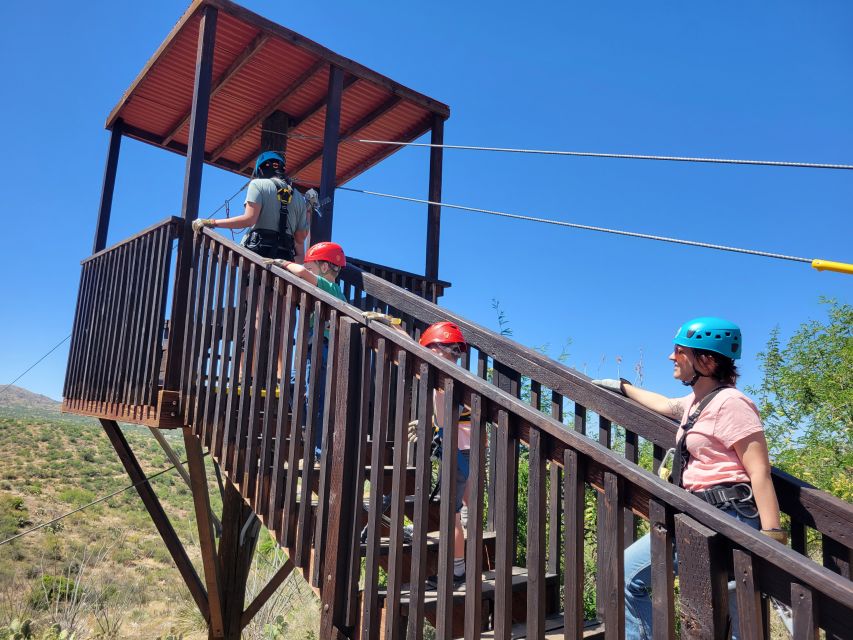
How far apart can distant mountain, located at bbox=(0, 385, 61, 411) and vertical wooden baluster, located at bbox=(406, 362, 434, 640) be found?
420 ft

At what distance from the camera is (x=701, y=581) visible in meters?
1.66

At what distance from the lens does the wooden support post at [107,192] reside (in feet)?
24.9

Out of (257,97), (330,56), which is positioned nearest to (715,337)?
(330,56)

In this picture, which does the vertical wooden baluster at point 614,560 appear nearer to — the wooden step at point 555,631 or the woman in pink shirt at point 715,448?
the woman in pink shirt at point 715,448

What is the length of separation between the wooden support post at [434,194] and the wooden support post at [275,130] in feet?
5.73

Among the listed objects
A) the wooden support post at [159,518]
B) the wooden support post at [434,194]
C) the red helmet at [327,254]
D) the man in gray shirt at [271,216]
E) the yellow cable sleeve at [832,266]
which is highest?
the wooden support post at [434,194]

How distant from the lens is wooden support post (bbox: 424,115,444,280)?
24.8 ft

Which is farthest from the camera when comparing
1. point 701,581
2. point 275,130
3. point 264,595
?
point 264,595

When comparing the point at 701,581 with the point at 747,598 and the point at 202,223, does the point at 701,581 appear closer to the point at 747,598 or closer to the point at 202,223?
the point at 747,598

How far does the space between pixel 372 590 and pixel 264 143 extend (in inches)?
Answer: 252

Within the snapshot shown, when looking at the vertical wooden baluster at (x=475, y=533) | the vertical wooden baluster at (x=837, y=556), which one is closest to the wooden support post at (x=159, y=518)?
the vertical wooden baluster at (x=475, y=533)

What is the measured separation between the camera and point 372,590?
2.62 m

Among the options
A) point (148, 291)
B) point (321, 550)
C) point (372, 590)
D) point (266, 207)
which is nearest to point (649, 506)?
point (372, 590)

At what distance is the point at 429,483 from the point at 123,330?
12.8 feet
